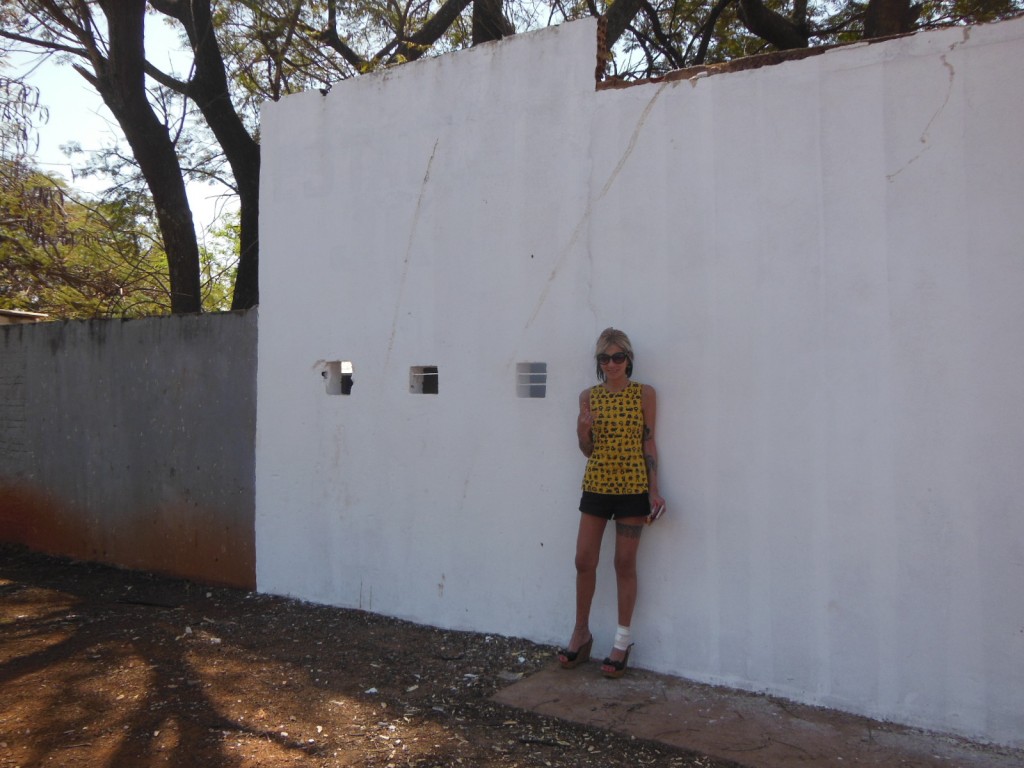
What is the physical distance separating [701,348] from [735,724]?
162 centimetres

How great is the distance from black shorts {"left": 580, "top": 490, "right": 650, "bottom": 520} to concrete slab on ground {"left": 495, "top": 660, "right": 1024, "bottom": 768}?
0.77 meters

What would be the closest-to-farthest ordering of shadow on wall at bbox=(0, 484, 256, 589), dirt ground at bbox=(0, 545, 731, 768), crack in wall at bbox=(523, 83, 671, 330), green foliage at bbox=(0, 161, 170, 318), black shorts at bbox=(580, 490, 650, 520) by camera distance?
dirt ground at bbox=(0, 545, 731, 768)
black shorts at bbox=(580, 490, 650, 520)
crack in wall at bbox=(523, 83, 671, 330)
shadow on wall at bbox=(0, 484, 256, 589)
green foliage at bbox=(0, 161, 170, 318)

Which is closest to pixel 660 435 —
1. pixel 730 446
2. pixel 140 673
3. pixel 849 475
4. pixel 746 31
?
pixel 730 446

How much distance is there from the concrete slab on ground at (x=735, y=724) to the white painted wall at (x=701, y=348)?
0.11 meters

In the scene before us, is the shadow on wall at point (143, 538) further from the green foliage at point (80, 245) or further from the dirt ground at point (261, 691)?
the green foliage at point (80, 245)

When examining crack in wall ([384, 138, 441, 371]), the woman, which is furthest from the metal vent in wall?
crack in wall ([384, 138, 441, 371])

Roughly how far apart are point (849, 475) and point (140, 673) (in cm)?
350

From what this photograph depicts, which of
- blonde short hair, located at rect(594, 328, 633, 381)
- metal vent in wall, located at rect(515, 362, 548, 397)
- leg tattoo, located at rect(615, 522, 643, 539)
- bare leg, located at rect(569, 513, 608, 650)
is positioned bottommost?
bare leg, located at rect(569, 513, 608, 650)

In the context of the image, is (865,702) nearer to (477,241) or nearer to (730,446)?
(730,446)

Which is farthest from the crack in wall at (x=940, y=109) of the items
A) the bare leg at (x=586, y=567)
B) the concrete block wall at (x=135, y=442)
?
the concrete block wall at (x=135, y=442)

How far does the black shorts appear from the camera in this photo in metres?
3.91

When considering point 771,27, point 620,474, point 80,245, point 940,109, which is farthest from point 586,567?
point 80,245

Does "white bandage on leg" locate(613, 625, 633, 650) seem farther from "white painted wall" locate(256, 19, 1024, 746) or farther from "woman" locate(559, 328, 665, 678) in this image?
"white painted wall" locate(256, 19, 1024, 746)

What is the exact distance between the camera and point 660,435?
4047 mm
